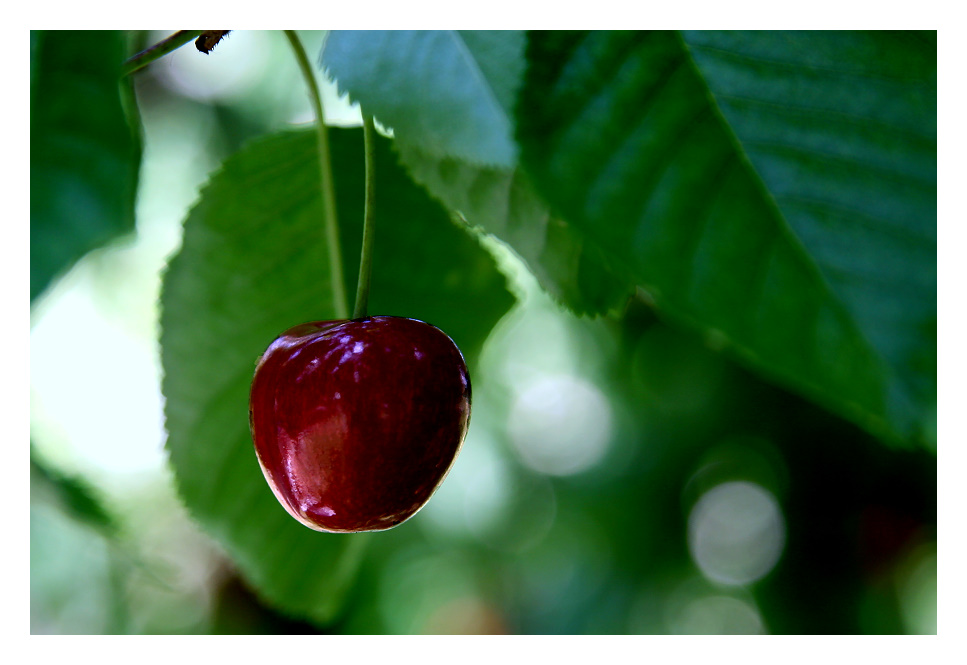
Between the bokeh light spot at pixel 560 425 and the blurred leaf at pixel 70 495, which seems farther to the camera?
the bokeh light spot at pixel 560 425

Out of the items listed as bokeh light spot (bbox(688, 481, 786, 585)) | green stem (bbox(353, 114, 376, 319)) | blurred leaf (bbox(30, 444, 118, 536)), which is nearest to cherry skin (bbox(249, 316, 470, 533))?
green stem (bbox(353, 114, 376, 319))

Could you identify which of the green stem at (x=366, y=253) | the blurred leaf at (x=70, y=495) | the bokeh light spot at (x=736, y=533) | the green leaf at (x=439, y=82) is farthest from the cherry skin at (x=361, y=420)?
the bokeh light spot at (x=736, y=533)

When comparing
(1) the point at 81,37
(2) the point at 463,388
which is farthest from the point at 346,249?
(1) the point at 81,37

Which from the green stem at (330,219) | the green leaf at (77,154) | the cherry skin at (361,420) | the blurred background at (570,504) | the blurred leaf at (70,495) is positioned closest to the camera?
the green leaf at (77,154)

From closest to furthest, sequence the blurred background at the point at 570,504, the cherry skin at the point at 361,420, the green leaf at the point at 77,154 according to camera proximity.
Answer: the green leaf at the point at 77,154 < the cherry skin at the point at 361,420 < the blurred background at the point at 570,504

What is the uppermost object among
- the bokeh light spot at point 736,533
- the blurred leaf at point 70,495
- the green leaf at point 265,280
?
the green leaf at point 265,280

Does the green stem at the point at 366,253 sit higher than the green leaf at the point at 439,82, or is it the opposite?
the green leaf at the point at 439,82

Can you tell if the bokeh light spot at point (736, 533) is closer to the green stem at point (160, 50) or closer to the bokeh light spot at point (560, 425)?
the bokeh light spot at point (560, 425)

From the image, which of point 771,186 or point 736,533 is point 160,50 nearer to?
point 771,186
